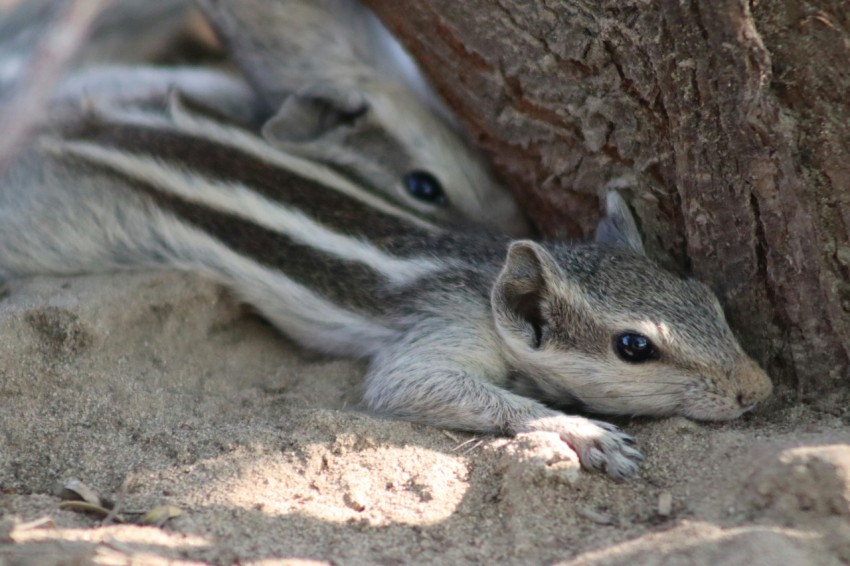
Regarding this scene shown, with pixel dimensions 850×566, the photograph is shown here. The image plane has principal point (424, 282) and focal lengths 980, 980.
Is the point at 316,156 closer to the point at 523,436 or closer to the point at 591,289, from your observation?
the point at 591,289

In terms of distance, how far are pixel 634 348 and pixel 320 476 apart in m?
1.47

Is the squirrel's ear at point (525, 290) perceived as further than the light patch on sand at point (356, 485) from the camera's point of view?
Yes

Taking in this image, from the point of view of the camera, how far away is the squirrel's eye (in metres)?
4.27

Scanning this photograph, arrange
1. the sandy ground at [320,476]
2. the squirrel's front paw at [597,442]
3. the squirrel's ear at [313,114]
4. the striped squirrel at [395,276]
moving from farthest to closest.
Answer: the squirrel's ear at [313,114]
the striped squirrel at [395,276]
the squirrel's front paw at [597,442]
the sandy ground at [320,476]

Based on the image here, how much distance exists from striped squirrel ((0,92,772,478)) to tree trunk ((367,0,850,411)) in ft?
0.60

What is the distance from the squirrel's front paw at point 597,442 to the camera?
12.6 ft

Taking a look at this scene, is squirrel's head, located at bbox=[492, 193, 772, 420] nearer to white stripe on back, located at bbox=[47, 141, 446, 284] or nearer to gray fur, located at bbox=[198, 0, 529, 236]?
white stripe on back, located at bbox=[47, 141, 446, 284]

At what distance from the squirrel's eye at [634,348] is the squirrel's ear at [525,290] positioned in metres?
0.39

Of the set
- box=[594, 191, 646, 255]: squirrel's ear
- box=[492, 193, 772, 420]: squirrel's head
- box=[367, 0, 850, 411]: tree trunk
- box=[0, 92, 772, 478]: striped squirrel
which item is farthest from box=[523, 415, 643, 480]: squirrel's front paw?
box=[594, 191, 646, 255]: squirrel's ear

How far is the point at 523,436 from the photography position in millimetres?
3984

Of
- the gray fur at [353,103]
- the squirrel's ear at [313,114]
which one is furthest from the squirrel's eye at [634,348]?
the squirrel's ear at [313,114]

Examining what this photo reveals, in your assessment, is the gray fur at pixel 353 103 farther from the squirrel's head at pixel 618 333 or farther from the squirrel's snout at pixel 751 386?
the squirrel's snout at pixel 751 386

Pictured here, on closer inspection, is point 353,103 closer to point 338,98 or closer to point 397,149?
point 338,98

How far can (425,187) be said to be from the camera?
19.1ft
